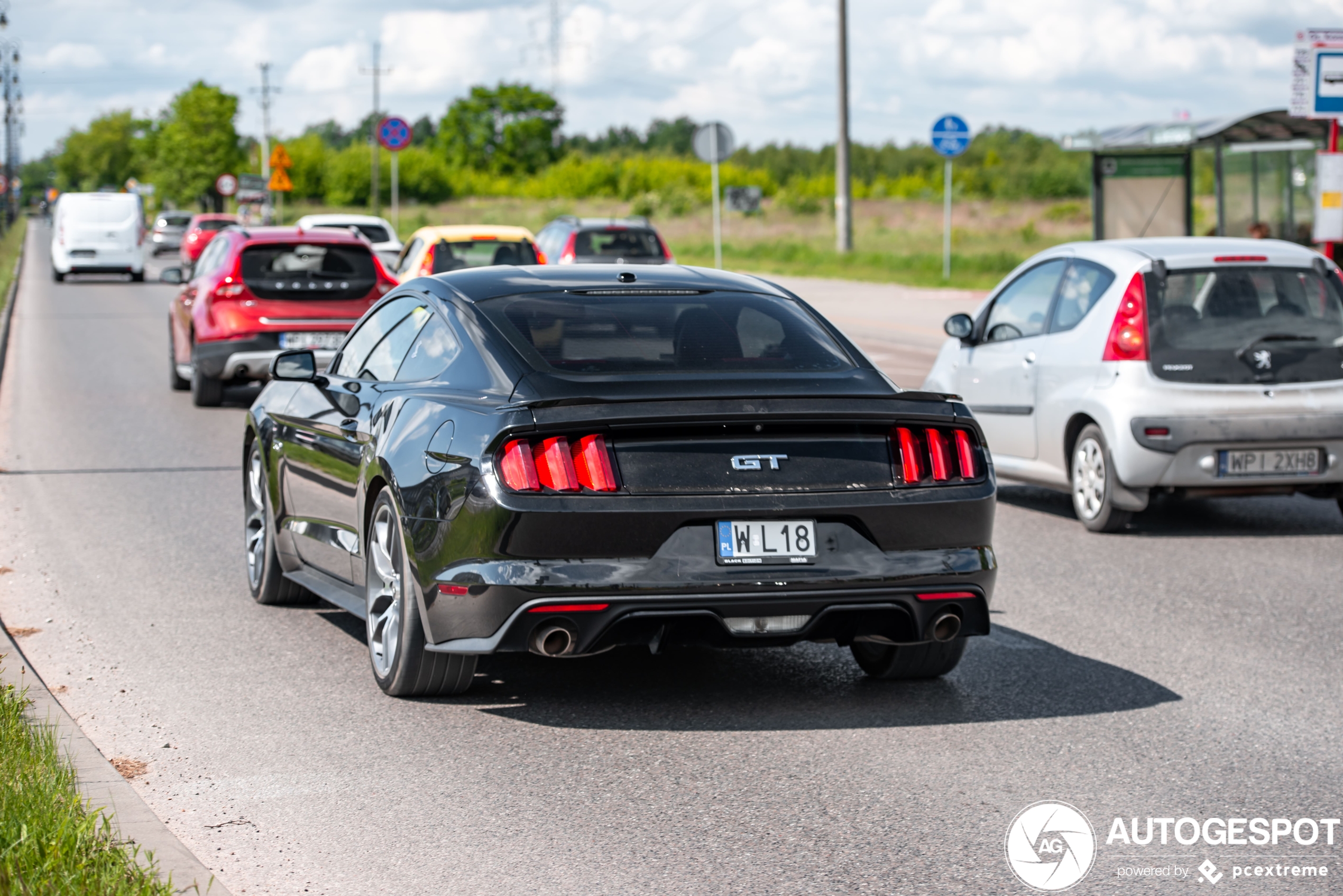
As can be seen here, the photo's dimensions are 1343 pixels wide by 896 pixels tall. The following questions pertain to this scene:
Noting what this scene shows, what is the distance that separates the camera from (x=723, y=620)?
18.2 feet

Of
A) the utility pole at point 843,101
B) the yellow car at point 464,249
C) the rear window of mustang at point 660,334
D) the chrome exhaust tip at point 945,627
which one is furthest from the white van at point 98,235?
the chrome exhaust tip at point 945,627

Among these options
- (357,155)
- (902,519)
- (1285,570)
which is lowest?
(1285,570)

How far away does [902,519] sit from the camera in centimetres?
570

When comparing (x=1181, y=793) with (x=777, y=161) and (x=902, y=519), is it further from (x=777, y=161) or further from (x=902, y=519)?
(x=777, y=161)

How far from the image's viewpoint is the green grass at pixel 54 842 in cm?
383

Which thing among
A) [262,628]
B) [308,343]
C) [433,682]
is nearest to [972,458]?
[433,682]

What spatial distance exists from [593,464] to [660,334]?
0.84 meters

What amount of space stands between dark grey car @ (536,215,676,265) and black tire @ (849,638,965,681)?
18504mm

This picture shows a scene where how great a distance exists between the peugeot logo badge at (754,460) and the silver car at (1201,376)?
4.73 meters

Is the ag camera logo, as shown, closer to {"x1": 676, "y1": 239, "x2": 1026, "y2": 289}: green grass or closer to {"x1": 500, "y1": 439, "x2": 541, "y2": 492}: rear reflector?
{"x1": 500, "y1": 439, "x2": 541, "y2": 492}: rear reflector

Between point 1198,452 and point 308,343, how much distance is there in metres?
8.69

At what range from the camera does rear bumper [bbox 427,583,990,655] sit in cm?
547

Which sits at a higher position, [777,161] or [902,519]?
[777,161]

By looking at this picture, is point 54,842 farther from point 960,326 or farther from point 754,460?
point 960,326
